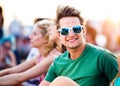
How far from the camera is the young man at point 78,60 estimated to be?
2.91 metres

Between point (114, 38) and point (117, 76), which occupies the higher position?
point (117, 76)

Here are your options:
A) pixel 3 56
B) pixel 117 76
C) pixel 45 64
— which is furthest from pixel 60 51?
pixel 3 56

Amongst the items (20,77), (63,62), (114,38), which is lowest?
(114,38)

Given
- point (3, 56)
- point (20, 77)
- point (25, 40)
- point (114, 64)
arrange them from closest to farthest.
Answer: point (114, 64) < point (20, 77) < point (3, 56) < point (25, 40)

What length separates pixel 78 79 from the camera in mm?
2996

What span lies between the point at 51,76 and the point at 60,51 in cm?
62

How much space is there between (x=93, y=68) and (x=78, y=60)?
16 cm

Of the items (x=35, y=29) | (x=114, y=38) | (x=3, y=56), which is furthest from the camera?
(x=114, y=38)

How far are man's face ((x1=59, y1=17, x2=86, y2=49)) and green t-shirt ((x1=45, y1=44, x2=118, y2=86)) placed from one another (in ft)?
0.26

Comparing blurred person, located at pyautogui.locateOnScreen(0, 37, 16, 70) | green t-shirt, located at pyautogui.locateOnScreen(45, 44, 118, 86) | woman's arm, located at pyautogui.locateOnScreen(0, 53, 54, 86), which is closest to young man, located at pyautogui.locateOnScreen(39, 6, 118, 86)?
green t-shirt, located at pyautogui.locateOnScreen(45, 44, 118, 86)

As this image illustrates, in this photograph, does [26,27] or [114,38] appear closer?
[26,27]

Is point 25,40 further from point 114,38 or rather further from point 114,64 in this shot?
point 114,64

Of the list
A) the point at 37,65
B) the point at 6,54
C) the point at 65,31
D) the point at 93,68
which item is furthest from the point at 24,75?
the point at 6,54

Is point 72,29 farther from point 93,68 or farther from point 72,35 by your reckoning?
point 93,68
